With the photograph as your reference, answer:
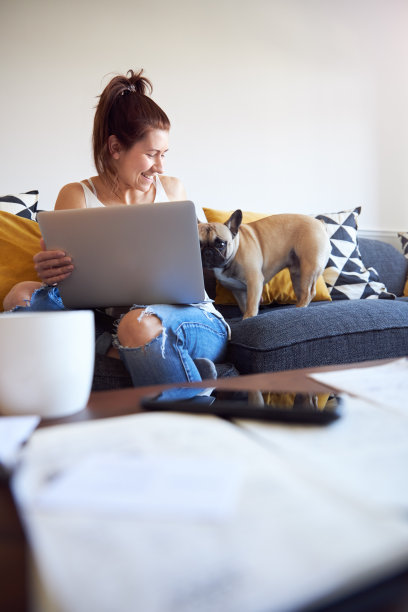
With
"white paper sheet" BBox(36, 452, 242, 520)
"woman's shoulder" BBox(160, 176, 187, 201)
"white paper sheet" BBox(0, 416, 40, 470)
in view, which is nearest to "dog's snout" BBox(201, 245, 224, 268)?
"woman's shoulder" BBox(160, 176, 187, 201)

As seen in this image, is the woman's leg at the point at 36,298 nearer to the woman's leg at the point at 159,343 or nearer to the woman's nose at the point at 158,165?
the woman's leg at the point at 159,343

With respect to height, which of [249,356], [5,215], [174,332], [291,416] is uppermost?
[5,215]

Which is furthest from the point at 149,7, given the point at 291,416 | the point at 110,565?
the point at 110,565

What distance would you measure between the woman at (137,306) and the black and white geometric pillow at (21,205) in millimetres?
243

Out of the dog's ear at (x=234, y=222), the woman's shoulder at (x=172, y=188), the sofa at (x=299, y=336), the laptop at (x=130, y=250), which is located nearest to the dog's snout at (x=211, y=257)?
the dog's ear at (x=234, y=222)

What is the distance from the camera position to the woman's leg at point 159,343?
3.23 feet

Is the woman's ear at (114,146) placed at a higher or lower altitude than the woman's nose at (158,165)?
higher

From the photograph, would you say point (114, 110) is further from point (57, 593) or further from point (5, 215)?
point (57, 593)

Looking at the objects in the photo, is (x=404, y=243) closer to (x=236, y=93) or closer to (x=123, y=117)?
(x=236, y=93)

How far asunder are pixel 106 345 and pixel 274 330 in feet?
1.41

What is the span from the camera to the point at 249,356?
1198mm

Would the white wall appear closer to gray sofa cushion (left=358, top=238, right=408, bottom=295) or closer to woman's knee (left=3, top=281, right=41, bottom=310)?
gray sofa cushion (left=358, top=238, right=408, bottom=295)

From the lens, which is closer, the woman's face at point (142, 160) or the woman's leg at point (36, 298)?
the woman's leg at point (36, 298)

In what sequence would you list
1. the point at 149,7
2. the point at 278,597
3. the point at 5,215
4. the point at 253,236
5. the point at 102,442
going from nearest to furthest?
the point at 278,597
the point at 102,442
the point at 5,215
the point at 253,236
the point at 149,7
